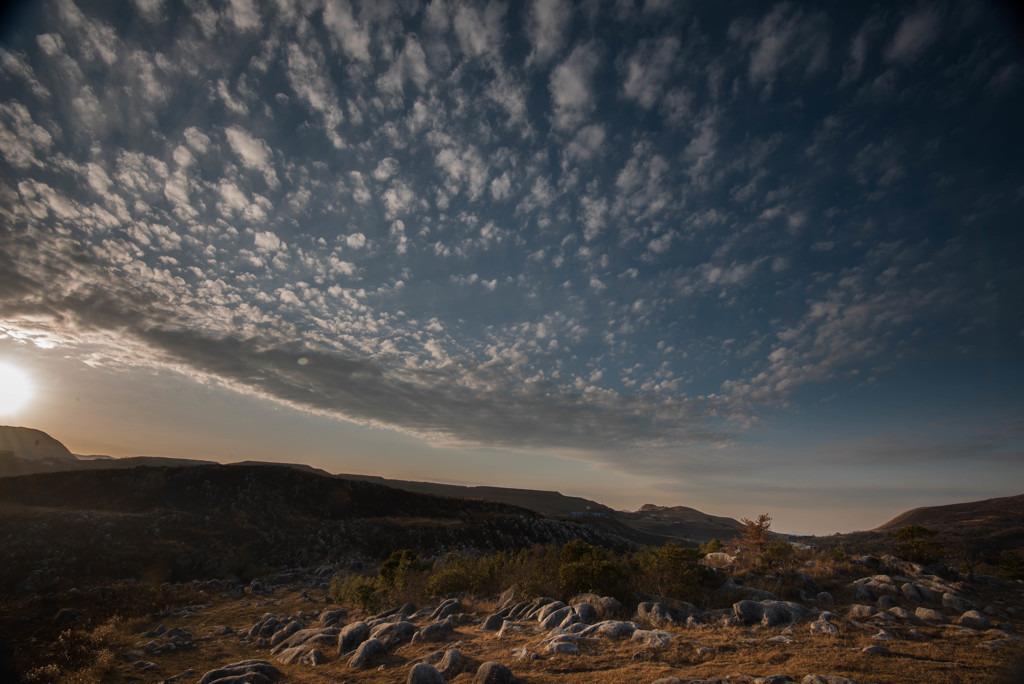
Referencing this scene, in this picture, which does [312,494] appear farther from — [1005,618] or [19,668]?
[1005,618]

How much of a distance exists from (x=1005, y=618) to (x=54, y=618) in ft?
95.4

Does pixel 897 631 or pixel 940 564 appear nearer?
pixel 897 631

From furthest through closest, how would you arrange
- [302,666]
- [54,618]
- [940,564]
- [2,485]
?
[2,485] < [940,564] < [54,618] < [302,666]

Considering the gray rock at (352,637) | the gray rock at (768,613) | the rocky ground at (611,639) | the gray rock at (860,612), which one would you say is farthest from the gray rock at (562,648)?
the gray rock at (860,612)

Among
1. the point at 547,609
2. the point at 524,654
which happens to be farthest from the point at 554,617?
the point at 524,654

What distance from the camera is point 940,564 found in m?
16.2

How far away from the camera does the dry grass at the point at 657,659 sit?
21.8ft

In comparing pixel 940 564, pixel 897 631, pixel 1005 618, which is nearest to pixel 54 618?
pixel 897 631

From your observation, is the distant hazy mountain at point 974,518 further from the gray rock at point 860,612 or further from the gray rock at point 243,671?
the gray rock at point 243,671

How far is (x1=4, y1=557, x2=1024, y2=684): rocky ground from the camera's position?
7.05 m

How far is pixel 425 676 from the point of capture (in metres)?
7.17

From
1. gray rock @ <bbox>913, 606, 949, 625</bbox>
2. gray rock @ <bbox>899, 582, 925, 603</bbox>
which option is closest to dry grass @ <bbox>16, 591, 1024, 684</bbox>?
gray rock @ <bbox>913, 606, 949, 625</bbox>

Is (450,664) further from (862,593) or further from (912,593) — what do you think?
(912,593)

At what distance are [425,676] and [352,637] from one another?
15.4ft
